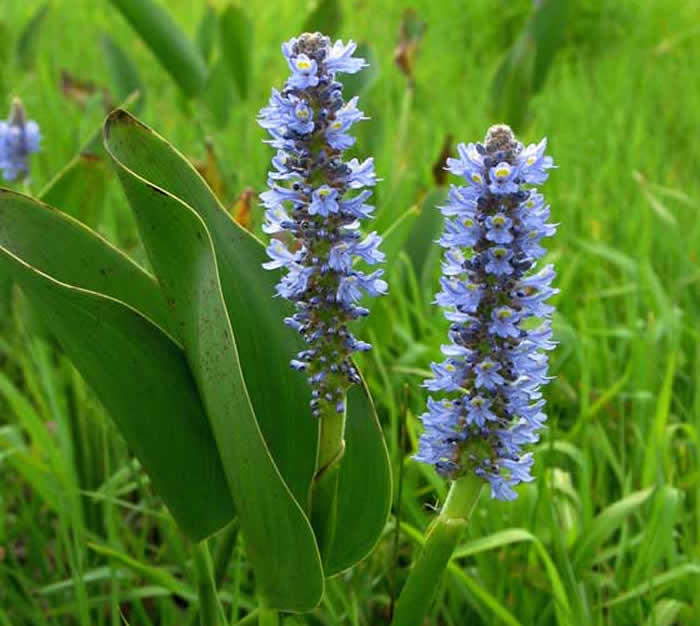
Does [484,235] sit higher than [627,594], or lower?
higher

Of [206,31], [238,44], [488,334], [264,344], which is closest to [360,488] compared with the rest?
[264,344]

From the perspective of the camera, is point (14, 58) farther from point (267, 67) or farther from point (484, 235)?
point (484, 235)

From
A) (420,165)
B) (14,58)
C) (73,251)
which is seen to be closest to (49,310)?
(73,251)

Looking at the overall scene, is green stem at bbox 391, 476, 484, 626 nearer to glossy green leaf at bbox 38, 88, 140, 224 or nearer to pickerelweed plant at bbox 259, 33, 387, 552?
pickerelweed plant at bbox 259, 33, 387, 552

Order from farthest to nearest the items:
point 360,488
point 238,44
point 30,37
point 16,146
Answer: point 30,37
point 238,44
point 16,146
point 360,488

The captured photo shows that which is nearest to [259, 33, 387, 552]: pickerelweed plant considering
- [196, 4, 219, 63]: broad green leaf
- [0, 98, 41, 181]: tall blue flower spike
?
[0, 98, 41, 181]: tall blue flower spike

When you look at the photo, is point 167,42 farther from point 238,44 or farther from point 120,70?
point 120,70
